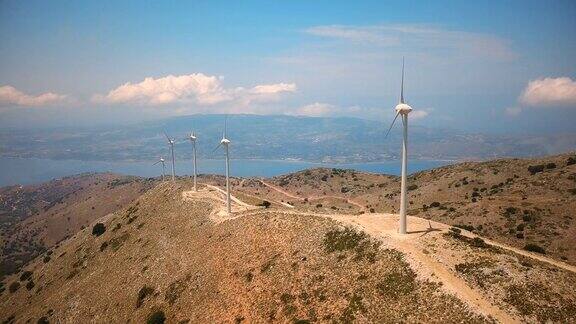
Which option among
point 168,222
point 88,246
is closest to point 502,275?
point 168,222

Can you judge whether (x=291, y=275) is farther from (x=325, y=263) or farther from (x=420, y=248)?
(x=420, y=248)

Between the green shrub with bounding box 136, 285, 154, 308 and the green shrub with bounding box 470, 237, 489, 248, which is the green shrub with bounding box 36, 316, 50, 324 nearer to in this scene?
the green shrub with bounding box 136, 285, 154, 308

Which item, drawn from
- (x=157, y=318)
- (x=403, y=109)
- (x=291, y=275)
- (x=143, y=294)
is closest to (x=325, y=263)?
(x=291, y=275)

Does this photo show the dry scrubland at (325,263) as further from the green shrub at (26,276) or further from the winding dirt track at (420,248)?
the green shrub at (26,276)

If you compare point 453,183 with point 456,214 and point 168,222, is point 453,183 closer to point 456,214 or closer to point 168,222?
point 456,214

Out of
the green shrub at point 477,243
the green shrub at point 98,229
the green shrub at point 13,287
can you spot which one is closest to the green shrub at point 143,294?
the green shrub at point 477,243

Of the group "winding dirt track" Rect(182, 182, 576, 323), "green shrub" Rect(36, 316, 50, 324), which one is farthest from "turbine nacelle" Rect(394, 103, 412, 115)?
"green shrub" Rect(36, 316, 50, 324)
